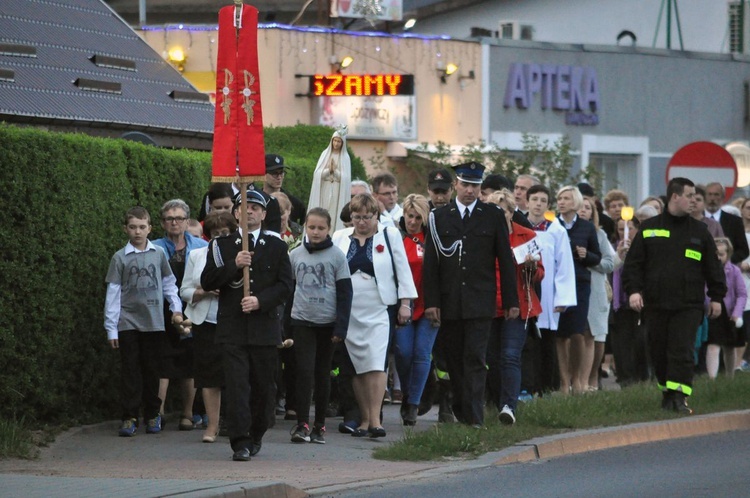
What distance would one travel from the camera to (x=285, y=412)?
619 inches

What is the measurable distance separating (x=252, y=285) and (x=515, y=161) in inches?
711

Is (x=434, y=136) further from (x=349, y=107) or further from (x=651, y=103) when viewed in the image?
(x=651, y=103)

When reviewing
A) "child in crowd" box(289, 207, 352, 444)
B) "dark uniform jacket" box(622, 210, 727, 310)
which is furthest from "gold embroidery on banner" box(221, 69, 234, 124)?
"dark uniform jacket" box(622, 210, 727, 310)

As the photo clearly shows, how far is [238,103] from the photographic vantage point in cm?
1305

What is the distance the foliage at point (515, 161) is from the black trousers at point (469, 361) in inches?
580

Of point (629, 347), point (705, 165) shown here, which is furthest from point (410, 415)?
point (705, 165)

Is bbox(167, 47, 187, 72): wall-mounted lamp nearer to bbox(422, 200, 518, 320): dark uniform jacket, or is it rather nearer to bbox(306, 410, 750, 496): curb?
bbox(306, 410, 750, 496): curb

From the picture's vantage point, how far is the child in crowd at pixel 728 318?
18859 millimetres

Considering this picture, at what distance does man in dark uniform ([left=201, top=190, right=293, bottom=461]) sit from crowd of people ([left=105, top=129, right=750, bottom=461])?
12mm

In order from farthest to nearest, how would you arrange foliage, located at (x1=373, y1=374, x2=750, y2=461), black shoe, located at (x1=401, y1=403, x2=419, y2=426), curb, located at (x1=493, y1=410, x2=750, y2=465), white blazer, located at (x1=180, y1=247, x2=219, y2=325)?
black shoe, located at (x1=401, y1=403, x2=419, y2=426), white blazer, located at (x1=180, y1=247, x2=219, y2=325), curb, located at (x1=493, y1=410, x2=750, y2=465), foliage, located at (x1=373, y1=374, x2=750, y2=461)

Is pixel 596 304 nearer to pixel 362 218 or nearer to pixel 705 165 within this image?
pixel 362 218

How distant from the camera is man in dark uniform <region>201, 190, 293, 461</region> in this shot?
482 inches

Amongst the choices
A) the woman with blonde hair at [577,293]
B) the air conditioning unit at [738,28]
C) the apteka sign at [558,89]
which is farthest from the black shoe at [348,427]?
the air conditioning unit at [738,28]

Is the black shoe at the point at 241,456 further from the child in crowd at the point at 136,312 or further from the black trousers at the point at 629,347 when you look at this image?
the black trousers at the point at 629,347
